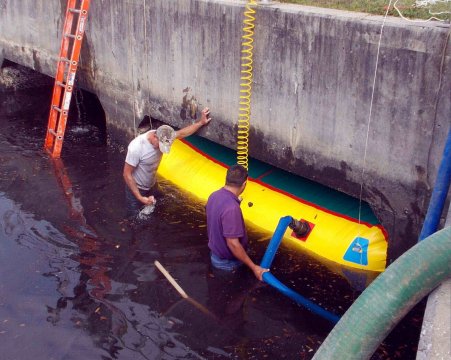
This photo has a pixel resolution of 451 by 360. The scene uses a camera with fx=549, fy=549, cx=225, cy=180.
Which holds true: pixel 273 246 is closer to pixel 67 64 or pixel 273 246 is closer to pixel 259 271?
pixel 259 271

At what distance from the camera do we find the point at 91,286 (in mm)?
6883

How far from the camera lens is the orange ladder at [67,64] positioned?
10586mm

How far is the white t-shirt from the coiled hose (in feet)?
4.08

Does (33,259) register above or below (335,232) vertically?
below

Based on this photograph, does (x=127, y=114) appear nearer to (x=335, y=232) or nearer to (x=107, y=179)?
(x=107, y=179)

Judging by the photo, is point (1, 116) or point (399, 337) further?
point (1, 116)

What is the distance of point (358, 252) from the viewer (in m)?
7.02

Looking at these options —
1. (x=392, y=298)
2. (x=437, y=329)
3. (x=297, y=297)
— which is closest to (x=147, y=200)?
(x=297, y=297)

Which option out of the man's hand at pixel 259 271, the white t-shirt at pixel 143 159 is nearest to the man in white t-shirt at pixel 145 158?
the white t-shirt at pixel 143 159

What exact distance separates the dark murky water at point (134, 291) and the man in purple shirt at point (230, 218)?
60cm

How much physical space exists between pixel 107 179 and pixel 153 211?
1.80 metres

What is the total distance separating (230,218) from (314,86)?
6.62 feet

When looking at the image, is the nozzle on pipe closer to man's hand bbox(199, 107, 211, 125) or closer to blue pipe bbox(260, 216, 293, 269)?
blue pipe bbox(260, 216, 293, 269)

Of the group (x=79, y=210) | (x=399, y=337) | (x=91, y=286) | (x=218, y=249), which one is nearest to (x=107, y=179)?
(x=79, y=210)
